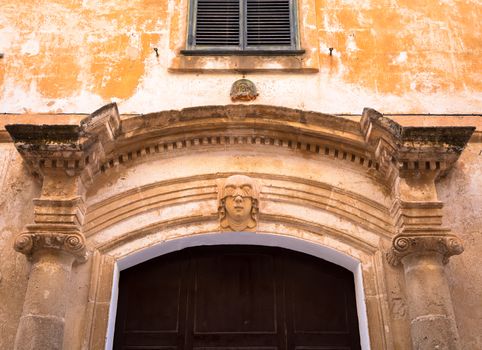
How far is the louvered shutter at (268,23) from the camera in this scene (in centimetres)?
753

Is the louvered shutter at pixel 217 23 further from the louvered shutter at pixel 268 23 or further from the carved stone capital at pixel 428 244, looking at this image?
the carved stone capital at pixel 428 244

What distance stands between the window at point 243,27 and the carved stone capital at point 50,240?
8.39ft

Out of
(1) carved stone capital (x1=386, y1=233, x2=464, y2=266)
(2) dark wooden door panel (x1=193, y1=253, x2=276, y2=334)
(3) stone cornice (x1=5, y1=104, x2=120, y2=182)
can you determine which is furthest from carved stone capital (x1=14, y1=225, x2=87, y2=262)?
(1) carved stone capital (x1=386, y1=233, x2=464, y2=266)

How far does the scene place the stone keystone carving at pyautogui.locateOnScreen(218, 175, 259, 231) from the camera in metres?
6.22

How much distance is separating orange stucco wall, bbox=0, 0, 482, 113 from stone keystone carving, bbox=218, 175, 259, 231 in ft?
3.88

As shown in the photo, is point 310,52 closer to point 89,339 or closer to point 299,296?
point 299,296

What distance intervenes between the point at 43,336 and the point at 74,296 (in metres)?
0.55

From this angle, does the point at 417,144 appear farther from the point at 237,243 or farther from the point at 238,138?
the point at 237,243

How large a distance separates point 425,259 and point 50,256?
3.19 metres

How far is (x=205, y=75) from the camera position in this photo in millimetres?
7277

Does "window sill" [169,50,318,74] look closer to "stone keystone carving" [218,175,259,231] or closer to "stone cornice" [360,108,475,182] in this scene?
"stone cornice" [360,108,475,182]

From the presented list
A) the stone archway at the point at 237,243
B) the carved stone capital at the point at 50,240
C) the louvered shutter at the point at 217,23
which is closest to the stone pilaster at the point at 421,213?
the stone archway at the point at 237,243

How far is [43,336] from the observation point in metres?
5.39

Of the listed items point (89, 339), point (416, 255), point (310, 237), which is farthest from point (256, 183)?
point (89, 339)
